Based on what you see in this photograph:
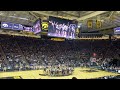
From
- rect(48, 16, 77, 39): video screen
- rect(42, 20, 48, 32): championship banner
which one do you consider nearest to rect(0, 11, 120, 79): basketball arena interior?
rect(42, 20, 48, 32): championship banner

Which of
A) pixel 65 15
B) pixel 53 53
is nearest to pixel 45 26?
pixel 65 15

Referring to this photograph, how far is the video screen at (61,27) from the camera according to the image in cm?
1268

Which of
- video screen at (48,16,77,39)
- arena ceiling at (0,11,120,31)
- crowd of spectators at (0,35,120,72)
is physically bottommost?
crowd of spectators at (0,35,120,72)

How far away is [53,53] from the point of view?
89.6 feet

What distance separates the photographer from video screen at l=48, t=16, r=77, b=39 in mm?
12679

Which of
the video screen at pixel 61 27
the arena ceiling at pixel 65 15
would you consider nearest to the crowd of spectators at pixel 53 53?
the arena ceiling at pixel 65 15

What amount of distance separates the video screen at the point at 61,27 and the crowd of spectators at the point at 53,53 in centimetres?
1022

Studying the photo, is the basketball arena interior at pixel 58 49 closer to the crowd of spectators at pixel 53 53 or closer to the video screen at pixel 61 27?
the crowd of spectators at pixel 53 53

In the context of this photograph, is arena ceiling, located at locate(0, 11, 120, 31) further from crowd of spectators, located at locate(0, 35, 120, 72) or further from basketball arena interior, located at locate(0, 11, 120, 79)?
crowd of spectators, located at locate(0, 35, 120, 72)

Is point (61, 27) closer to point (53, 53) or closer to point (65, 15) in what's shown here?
point (65, 15)

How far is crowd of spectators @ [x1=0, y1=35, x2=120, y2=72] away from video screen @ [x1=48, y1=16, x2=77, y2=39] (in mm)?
10219
